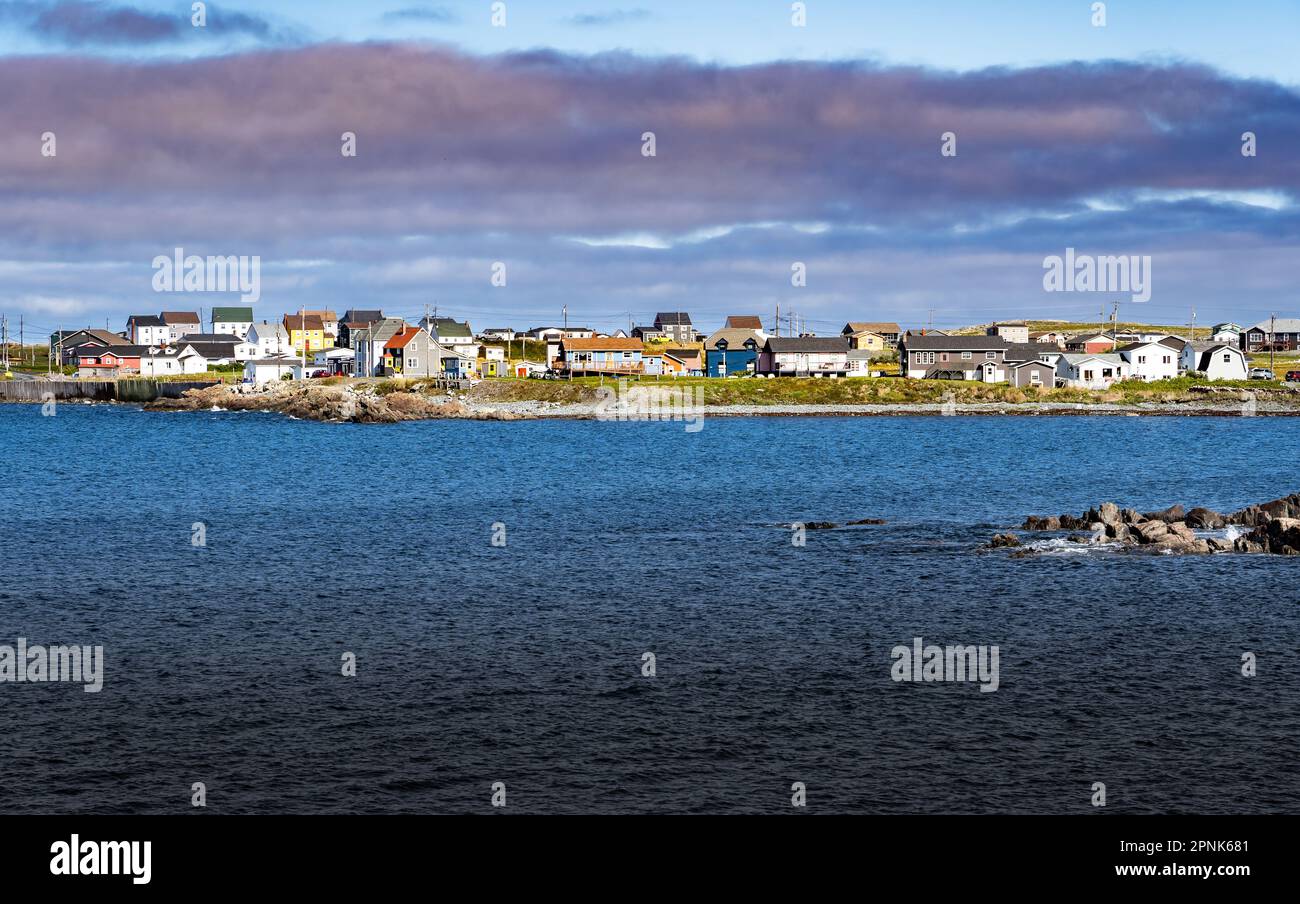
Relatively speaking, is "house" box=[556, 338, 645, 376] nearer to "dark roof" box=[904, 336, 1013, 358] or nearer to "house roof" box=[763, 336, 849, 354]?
"house roof" box=[763, 336, 849, 354]

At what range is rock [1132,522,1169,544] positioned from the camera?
140 feet

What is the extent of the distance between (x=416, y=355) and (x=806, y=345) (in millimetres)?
55174

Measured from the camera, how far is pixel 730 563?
41688 mm

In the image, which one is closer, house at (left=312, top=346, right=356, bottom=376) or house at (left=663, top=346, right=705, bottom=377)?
house at (left=663, top=346, right=705, bottom=377)

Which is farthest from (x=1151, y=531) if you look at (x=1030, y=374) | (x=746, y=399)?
(x=1030, y=374)

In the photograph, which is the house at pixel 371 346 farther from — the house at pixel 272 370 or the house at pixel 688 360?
the house at pixel 688 360

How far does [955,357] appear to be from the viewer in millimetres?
163500

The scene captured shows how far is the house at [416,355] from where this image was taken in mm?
171250

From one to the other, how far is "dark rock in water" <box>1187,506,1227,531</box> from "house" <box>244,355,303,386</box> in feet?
507

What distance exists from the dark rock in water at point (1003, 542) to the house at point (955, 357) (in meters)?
121

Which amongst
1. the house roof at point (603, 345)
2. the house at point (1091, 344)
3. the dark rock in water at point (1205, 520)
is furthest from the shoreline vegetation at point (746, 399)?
the dark rock in water at point (1205, 520)

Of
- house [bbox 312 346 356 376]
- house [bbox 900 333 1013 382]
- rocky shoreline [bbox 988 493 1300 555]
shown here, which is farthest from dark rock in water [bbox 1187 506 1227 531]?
house [bbox 312 346 356 376]
